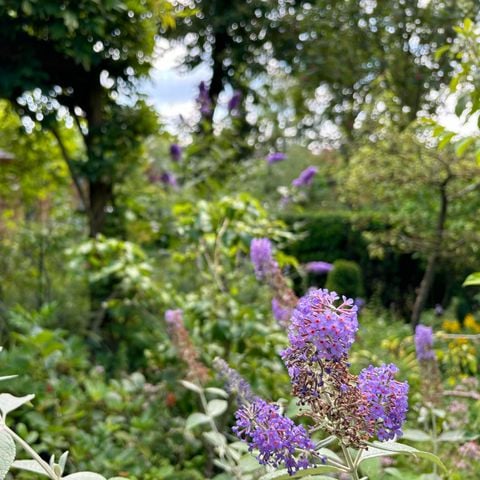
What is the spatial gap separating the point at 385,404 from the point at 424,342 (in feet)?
3.99

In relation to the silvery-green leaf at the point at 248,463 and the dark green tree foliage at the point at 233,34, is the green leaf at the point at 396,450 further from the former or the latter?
the dark green tree foliage at the point at 233,34

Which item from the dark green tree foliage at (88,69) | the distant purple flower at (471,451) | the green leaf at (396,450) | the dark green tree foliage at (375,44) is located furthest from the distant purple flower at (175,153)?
the dark green tree foliage at (375,44)

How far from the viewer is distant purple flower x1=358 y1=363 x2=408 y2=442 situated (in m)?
0.86

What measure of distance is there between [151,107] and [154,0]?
2.90 ft

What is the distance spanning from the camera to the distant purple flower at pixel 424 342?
2000mm

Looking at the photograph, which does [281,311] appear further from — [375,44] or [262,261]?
[375,44]

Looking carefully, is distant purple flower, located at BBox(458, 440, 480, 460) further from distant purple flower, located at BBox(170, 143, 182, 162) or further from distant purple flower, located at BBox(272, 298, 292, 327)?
distant purple flower, located at BBox(170, 143, 182, 162)

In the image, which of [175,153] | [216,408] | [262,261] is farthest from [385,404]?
[175,153]

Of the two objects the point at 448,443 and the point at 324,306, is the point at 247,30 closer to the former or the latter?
the point at 448,443

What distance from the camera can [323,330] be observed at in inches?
32.6

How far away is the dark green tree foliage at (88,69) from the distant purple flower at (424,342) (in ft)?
8.59

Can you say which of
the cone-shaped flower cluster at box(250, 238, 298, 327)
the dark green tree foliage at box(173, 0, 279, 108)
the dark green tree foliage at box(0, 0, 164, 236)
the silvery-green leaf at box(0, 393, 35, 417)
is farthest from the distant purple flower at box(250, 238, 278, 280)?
the dark green tree foliage at box(173, 0, 279, 108)

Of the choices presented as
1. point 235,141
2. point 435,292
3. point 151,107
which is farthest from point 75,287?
point 435,292

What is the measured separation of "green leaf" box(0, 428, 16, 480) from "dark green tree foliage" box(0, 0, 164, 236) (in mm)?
3138
